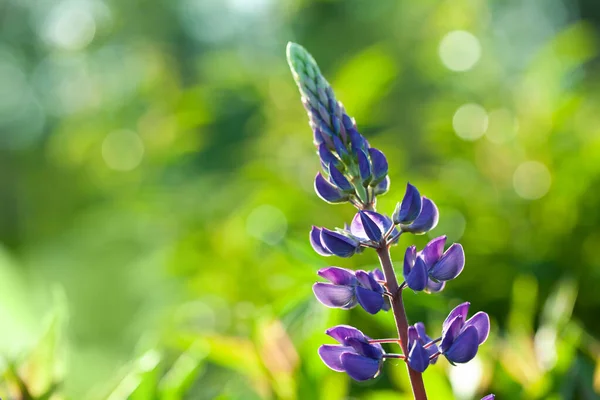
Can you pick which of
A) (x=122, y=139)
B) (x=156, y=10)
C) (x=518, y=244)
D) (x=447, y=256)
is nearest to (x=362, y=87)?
(x=518, y=244)

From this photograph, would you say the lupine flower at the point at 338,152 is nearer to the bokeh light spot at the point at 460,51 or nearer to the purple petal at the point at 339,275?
the purple petal at the point at 339,275

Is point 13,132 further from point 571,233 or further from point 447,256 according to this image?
point 447,256

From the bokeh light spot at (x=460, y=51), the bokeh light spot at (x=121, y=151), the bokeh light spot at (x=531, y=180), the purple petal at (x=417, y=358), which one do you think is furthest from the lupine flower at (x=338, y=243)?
the bokeh light spot at (x=121, y=151)

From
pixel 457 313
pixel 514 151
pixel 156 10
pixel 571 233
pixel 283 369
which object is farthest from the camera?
pixel 156 10

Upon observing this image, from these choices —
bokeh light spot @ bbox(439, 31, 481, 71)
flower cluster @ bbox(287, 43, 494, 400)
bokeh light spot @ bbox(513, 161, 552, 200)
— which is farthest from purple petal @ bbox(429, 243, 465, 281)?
bokeh light spot @ bbox(439, 31, 481, 71)

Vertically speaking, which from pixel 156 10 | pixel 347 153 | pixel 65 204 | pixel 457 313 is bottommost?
pixel 65 204

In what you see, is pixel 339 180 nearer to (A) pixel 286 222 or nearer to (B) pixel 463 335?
(B) pixel 463 335

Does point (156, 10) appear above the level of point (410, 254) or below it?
above
